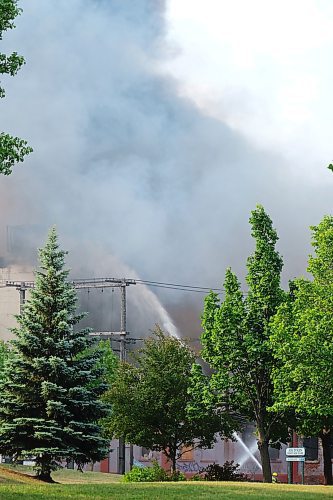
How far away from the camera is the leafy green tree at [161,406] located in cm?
3903

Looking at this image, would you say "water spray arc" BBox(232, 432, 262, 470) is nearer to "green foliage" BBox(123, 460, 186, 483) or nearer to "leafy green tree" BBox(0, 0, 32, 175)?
"green foliage" BBox(123, 460, 186, 483)

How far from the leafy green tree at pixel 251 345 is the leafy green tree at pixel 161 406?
1.16 m

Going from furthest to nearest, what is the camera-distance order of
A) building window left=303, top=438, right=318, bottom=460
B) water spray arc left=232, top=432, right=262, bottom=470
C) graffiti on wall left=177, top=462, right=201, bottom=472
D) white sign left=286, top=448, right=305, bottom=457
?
1. graffiti on wall left=177, top=462, right=201, bottom=472
2. water spray arc left=232, top=432, right=262, bottom=470
3. building window left=303, top=438, right=318, bottom=460
4. white sign left=286, top=448, right=305, bottom=457

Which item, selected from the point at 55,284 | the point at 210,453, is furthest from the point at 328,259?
the point at 210,453

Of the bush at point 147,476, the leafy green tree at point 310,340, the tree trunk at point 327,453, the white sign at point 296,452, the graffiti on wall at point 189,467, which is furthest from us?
the graffiti on wall at point 189,467

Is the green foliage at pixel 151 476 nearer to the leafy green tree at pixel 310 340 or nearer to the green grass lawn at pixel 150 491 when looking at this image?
the leafy green tree at pixel 310 340

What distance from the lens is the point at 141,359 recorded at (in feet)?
135

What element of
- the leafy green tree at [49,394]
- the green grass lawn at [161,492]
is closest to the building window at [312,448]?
the leafy green tree at [49,394]

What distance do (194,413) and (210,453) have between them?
2811cm

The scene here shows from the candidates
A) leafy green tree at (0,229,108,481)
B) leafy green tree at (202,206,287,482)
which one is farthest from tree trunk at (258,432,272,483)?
leafy green tree at (0,229,108,481)

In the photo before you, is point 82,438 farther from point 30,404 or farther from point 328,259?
point 328,259

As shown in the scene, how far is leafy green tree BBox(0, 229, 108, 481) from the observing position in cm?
3206

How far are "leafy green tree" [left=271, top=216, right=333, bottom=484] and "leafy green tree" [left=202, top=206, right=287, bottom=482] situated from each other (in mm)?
1155

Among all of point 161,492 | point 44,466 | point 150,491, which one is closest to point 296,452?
point 44,466
